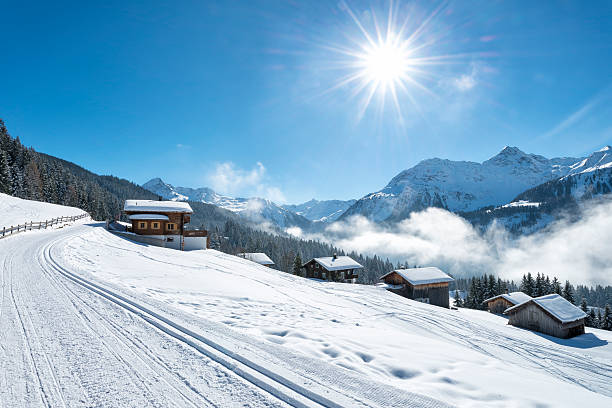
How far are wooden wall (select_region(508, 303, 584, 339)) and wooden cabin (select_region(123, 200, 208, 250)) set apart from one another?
133 ft

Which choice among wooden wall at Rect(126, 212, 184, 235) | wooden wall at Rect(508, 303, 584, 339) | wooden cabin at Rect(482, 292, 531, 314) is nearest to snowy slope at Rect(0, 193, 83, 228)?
wooden wall at Rect(126, 212, 184, 235)

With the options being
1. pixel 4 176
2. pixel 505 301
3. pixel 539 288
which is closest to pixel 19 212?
pixel 4 176

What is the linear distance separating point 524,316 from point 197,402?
41176mm

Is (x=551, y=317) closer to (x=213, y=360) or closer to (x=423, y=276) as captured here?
(x=423, y=276)

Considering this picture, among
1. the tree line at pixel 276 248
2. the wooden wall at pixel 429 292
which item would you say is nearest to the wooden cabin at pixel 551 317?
the wooden wall at pixel 429 292

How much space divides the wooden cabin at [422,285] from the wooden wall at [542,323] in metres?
8.79

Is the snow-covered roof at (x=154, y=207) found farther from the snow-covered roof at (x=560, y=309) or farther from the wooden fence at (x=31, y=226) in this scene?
the snow-covered roof at (x=560, y=309)

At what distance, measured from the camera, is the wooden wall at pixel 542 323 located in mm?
29172

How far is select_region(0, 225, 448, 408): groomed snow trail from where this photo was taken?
13.3ft

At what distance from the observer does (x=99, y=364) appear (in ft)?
16.4

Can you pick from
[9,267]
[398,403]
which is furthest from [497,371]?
[9,267]

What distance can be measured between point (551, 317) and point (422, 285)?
1440 centimetres

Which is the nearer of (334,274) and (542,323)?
(542,323)

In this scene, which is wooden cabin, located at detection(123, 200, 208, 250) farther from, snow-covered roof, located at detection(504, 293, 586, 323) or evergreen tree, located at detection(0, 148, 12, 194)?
snow-covered roof, located at detection(504, 293, 586, 323)
